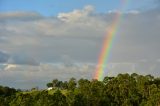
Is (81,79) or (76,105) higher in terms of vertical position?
(81,79)

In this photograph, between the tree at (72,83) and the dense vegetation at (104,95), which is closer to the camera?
the dense vegetation at (104,95)

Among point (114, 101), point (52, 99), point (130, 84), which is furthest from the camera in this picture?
point (130, 84)

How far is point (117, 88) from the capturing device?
158 meters

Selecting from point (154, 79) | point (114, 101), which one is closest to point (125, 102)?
point (114, 101)

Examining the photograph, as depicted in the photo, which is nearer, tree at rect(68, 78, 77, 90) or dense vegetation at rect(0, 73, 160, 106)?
dense vegetation at rect(0, 73, 160, 106)

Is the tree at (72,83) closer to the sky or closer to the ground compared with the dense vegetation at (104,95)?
closer to the sky

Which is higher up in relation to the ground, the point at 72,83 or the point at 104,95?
the point at 72,83

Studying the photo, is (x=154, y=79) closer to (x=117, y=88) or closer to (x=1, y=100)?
(x=117, y=88)

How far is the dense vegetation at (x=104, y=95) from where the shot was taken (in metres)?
130

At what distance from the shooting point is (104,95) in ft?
479

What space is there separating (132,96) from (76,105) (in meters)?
30.0

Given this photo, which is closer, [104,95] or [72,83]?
[104,95]

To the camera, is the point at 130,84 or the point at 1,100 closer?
the point at 1,100

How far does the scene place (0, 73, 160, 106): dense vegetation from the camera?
130125mm
